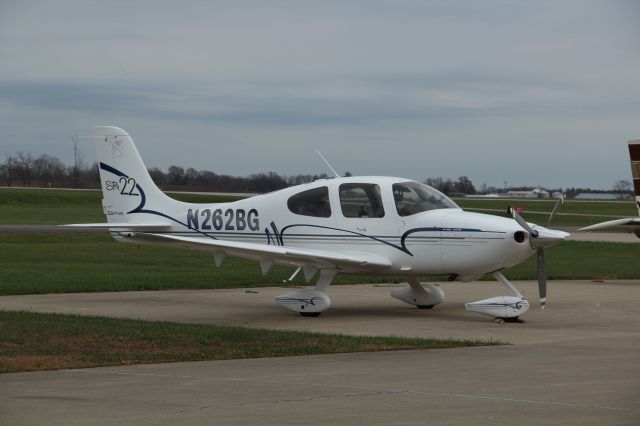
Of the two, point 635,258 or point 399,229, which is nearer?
point 399,229

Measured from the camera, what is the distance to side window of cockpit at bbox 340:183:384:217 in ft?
53.4

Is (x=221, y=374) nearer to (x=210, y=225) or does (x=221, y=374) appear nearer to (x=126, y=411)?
(x=126, y=411)

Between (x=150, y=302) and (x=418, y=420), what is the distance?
10.8m

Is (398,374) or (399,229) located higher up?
(399,229)

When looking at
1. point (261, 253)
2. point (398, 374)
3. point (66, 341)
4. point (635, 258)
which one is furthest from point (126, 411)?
point (635, 258)

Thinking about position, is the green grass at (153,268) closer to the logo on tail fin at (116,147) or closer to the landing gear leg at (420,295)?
the logo on tail fin at (116,147)

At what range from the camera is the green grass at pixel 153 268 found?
20.9 meters

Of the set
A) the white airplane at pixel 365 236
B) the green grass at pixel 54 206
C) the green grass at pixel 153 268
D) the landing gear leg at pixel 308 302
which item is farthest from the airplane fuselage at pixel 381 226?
the green grass at pixel 54 206

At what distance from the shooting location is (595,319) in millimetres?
15594

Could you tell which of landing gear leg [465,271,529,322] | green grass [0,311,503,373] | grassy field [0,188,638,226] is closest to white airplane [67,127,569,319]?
landing gear leg [465,271,529,322]

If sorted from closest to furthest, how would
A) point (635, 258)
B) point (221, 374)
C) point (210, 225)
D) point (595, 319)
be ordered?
point (221, 374) → point (595, 319) → point (210, 225) → point (635, 258)

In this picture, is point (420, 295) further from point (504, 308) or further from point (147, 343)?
point (147, 343)

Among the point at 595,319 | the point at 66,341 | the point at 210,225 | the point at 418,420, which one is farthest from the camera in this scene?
the point at 210,225

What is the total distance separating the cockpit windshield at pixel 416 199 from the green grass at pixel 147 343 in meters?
3.46
